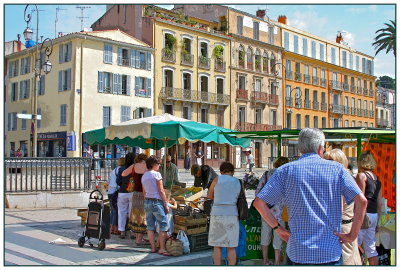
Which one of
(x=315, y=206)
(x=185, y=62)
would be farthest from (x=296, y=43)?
(x=315, y=206)

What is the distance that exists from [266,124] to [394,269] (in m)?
44.4

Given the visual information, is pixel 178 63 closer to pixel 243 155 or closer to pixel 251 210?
pixel 243 155

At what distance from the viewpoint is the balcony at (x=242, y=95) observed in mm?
47906

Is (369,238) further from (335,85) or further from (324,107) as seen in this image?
(335,85)

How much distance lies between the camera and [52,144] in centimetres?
3844

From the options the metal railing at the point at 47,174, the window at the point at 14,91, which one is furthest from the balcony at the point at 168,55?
the metal railing at the point at 47,174

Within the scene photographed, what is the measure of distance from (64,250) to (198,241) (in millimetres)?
2227

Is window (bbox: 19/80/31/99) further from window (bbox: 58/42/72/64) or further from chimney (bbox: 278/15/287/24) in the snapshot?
chimney (bbox: 278/15/287/24)

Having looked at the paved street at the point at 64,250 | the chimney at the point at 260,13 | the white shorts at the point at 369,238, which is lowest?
the paved street at the point at 64,250

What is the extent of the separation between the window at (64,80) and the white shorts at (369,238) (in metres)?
33.3

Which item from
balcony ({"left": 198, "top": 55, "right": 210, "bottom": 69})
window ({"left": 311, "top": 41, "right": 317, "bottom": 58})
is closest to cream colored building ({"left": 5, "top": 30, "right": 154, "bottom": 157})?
balcony ({"left": 198, "top": 55, "right": 210, "bottom": 69})

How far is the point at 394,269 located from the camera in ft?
21.0

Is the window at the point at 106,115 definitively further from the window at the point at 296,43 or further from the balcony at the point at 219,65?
the window at the point at 296,43

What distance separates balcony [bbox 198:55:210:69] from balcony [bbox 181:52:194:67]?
1032 millimetres
